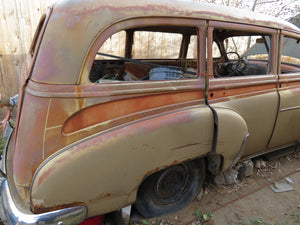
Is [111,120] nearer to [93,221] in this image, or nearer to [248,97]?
[93,221]

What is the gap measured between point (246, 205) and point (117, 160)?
1711 millimetres

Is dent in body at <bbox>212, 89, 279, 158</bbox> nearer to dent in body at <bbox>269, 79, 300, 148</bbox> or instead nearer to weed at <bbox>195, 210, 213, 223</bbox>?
dent in body at <bbox>269, 79, 300, 148</bbox>

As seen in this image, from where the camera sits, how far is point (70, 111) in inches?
56.1

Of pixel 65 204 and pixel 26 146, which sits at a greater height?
pixel 26 146

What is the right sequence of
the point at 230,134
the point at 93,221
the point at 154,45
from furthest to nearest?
the point at 154,45, the point at 230,134, the point at 93,221

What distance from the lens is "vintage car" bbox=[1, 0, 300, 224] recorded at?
142 cm

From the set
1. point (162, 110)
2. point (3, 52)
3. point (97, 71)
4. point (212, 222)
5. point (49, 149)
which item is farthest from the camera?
point (3, 52)

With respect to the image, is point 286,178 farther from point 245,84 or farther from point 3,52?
point 3,52

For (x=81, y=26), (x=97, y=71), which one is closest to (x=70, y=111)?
(x=81, y=26)

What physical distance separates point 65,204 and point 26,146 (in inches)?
18.6

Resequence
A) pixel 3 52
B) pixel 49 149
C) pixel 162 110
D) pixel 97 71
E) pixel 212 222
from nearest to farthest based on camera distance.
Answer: pixel 49 149, pixel 162 110, pixel 212 222, pixel 97 71, pixel 3 52

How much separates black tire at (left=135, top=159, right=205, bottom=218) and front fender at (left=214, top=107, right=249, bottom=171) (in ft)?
0.91

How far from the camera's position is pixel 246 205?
238 centimetres

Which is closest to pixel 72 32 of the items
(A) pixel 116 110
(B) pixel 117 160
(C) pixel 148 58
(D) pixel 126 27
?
(D) pixel 126 27
